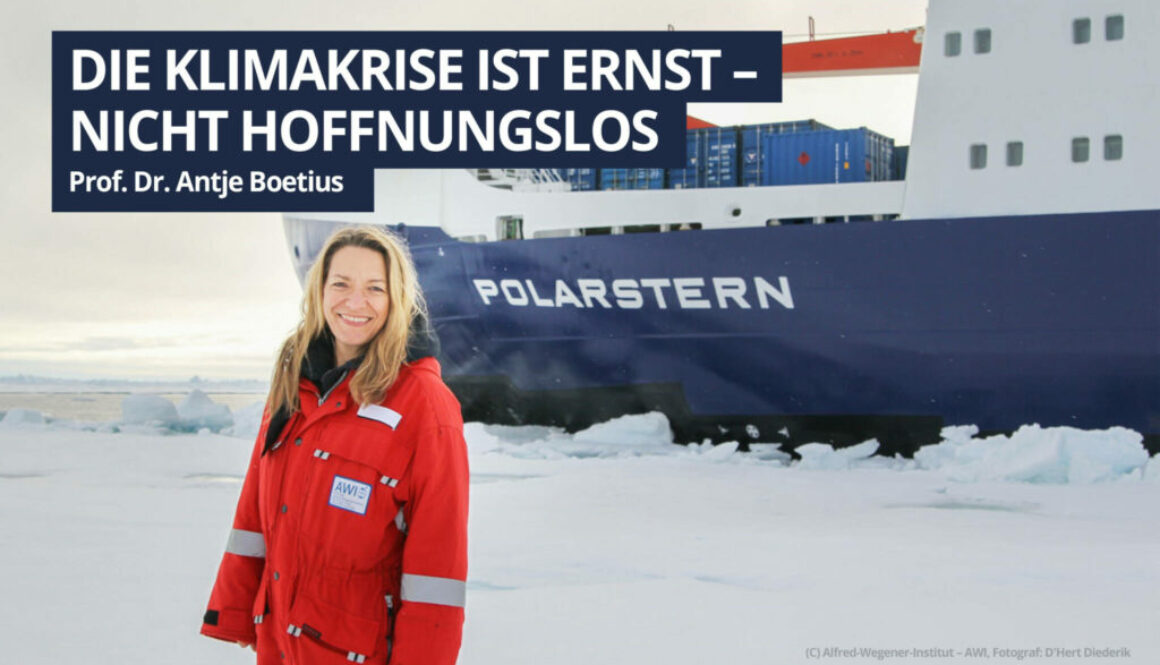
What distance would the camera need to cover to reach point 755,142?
11.5m

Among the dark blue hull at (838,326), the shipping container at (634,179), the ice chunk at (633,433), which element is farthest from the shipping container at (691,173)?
the ice chunk at (633,433)

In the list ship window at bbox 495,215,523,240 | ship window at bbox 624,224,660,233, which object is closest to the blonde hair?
ship window at bbox 624,224,660,233

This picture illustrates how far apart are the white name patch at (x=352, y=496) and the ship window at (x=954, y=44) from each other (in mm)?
9881

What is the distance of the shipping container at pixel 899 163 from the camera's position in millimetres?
11641

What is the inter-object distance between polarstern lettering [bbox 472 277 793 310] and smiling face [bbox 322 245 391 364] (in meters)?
8.35

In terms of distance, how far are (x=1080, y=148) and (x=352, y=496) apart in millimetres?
9532

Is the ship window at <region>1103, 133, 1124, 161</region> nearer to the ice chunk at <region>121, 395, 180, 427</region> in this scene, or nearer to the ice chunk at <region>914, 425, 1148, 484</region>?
the ice chunk at <region>914, 425, 1148, 484</region>

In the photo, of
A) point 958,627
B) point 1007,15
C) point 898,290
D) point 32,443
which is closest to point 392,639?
point 958,627

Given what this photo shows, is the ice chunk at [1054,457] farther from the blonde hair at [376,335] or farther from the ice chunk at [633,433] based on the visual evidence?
the blonde hair at [376,335]

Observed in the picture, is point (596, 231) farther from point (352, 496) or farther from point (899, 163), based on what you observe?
point (352, 496)

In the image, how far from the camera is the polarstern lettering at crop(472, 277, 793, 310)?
10109mm

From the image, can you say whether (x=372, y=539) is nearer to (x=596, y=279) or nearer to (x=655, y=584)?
(x=655, y=584)

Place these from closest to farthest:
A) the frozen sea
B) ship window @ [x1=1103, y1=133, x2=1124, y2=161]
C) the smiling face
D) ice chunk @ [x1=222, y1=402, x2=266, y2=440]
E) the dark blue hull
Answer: the smiling face
the frozen sea
the dark blue hull
ship window @ [x1=1103, y1=133, x2=1124, y2=161]
ice chunk @ [x1=222, y1=402, x2=266, y2=440]

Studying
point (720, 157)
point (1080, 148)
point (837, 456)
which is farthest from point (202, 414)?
point (1080, 148)
